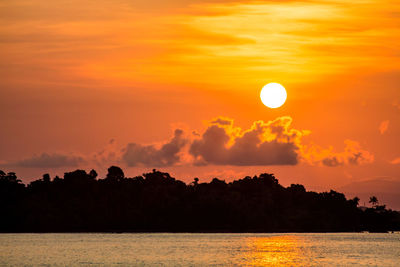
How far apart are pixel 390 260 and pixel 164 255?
1951 inches

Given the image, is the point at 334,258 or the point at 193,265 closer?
the point at 193,265

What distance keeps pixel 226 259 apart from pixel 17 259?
4251 cm

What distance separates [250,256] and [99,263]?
42250 mm

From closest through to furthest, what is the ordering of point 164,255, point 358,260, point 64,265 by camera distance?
point 64,265, point 358,260, point 164,255

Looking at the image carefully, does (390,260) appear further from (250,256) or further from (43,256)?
(43,256)

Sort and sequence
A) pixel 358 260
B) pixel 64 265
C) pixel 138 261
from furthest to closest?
1. pixel 358 260
2. pixel 138 261
3. pixel 64 265

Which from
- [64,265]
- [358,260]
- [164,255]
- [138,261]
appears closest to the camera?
[64,265]

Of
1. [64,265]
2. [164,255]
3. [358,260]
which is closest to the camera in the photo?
[64,265]

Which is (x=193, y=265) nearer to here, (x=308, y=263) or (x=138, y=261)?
(x=138, y=261)

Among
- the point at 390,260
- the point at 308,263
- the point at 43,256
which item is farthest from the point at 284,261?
the point at 43,256

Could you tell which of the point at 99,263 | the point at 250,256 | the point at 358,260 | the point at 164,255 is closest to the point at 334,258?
the point at 358,260

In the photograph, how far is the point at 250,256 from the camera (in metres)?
182

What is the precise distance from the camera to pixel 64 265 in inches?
5797

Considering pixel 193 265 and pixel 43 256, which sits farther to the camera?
pixel 43 256
